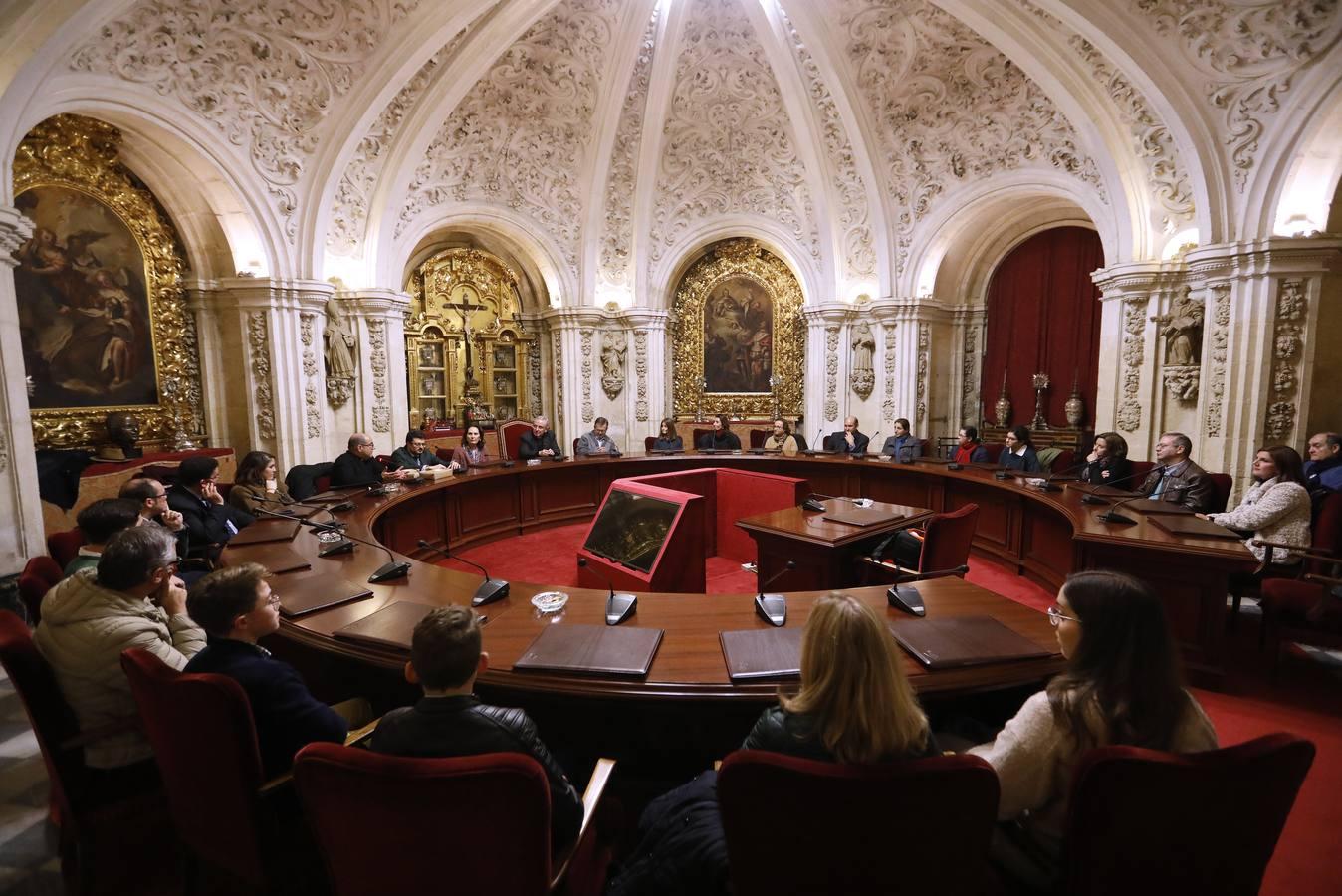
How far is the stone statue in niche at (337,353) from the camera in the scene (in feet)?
27.3

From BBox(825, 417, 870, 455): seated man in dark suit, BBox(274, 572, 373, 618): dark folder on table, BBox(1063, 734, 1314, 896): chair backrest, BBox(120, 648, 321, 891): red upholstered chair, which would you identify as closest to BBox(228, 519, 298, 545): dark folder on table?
BBox(274, 572, 373, 618): dark folder on table

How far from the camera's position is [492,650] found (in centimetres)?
229

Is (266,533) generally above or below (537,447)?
below

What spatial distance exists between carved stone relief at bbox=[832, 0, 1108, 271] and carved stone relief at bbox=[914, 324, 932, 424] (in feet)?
5.98

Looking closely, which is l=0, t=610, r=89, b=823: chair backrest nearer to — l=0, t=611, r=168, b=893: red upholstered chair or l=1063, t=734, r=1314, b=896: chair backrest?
l=0, t=611, r=168, b=893: red upholstered chair

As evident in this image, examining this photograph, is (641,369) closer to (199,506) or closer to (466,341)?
(466,341)

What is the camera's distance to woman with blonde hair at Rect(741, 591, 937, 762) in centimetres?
136

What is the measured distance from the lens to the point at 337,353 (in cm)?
837

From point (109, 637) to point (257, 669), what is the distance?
68 cm

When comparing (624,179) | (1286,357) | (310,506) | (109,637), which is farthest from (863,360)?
(109,637)

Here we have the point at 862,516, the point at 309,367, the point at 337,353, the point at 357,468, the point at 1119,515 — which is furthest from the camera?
the point at 337,353

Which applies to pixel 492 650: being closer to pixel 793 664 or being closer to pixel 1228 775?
pixel 793 664

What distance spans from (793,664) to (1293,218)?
751 centimetres

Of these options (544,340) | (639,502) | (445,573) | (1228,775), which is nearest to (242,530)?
(445,573)
